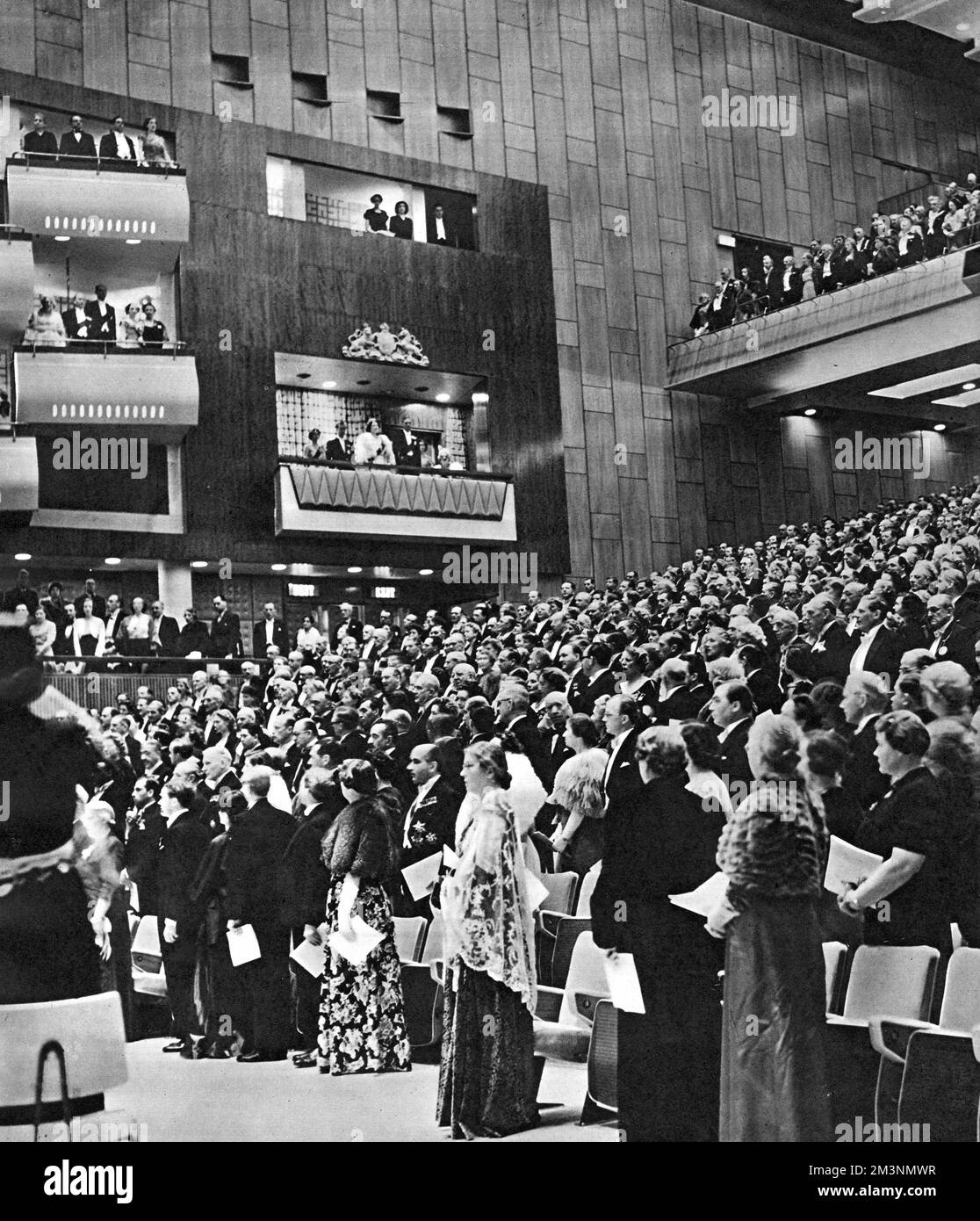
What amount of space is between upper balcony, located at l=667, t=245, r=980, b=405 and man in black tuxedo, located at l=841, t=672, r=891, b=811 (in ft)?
49.5

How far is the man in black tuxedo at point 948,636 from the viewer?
727 cm

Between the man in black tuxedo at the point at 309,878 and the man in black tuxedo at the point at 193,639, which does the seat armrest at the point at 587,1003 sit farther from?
the man in black tuxedo at the point at 193,639

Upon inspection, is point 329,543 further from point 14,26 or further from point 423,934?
point 423,934

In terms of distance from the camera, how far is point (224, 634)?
55.8ft

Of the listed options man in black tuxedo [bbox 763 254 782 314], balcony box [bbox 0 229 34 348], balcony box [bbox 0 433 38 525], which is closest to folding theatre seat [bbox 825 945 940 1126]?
balcony box [bbox 0 433 38 525]

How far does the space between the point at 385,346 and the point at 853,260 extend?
7.02 metres

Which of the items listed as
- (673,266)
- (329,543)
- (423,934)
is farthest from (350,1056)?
(673,266)

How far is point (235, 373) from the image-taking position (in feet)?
66.4

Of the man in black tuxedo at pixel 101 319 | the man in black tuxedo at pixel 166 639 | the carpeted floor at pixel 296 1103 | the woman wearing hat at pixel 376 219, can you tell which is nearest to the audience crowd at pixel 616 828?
the carpeted floor at pixel 296 1103

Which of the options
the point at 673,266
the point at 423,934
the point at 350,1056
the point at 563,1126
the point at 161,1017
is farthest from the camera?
the point at 673,266

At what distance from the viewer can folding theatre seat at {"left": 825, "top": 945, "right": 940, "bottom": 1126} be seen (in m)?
4.52

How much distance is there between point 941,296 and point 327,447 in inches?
344

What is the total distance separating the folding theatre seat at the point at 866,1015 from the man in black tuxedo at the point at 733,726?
5.17 ft

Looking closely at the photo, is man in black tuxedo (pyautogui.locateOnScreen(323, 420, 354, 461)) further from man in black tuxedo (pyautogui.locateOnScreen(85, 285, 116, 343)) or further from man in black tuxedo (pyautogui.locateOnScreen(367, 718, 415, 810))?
man in black tuxedo (pyautogui.locateOnScreen(367, 718, 415, 810))
